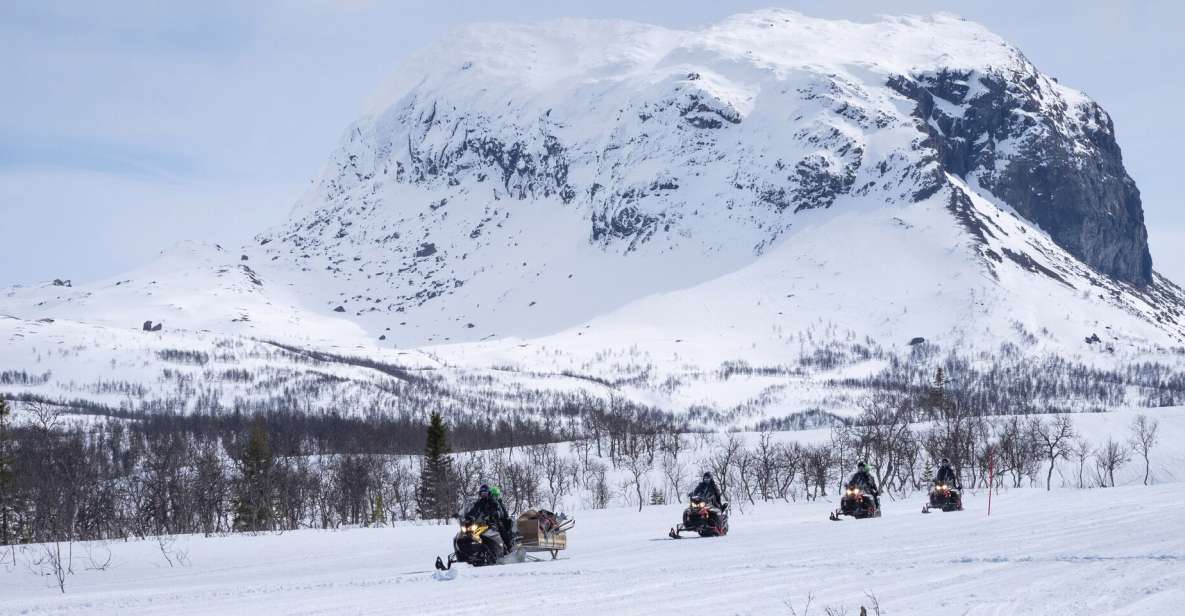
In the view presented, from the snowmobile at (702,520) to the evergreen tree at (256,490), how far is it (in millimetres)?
38000

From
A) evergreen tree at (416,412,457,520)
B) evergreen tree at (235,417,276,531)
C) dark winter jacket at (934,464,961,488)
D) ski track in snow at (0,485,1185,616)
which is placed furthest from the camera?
evergreen tree at (416,412,457,520)

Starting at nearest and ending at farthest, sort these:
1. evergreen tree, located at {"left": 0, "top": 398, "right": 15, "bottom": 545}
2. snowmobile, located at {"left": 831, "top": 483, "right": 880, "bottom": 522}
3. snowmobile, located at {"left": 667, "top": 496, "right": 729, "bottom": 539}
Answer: snowmobile, located at {"left": 667, "top": 496, "right": 729, "bottom": 539} → snowmobile, located at {"left": 831, "top": 483, "right": 880, "bottom": 522} → evergreen tree, located at {"left": 0, "top": 398, "right": 15, "bottom": 545}

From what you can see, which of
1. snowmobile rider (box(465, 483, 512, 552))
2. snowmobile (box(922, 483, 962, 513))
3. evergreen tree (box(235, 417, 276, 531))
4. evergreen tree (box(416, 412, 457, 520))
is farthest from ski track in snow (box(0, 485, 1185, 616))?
evergreen tree (box(416, 412, 457, 520))

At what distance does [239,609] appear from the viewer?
19.5 m

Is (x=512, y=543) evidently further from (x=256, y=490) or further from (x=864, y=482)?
(x=256, y=490)

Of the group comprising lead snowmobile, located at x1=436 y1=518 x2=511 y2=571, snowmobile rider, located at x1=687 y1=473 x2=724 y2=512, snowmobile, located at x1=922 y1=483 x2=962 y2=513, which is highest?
snowmobile rider, located at x1=687 y1=473 x2=724 y2=512

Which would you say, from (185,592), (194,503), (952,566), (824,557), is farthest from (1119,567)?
(194,503)

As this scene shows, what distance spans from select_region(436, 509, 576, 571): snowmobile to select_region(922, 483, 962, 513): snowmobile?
66.3ft

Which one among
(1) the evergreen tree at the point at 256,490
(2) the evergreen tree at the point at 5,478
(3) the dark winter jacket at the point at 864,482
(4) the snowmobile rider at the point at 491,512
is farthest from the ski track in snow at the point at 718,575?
(1) the evergreen tree at the point at 256,490

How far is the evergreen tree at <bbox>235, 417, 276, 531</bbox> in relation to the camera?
226ft

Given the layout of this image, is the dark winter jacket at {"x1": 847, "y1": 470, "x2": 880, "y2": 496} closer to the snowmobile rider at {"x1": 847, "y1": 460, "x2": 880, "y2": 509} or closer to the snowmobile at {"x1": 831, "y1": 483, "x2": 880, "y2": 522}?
the snowmobile rider at {"x1": 847, "y1": 460, "x2": 880, "y2": 509}

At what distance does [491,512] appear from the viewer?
28.2 meters

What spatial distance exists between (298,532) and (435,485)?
35642 mm

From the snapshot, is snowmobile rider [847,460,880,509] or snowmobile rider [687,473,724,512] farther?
snowmobile rider [847,460,880,509]
